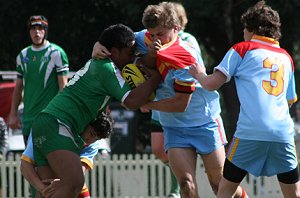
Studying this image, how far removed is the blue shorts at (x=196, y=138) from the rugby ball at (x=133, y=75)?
2.55 feet

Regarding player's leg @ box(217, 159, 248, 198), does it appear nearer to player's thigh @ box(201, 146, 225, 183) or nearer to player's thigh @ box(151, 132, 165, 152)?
player's thigh @ box(201, 146, 225, 183)

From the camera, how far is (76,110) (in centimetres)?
603

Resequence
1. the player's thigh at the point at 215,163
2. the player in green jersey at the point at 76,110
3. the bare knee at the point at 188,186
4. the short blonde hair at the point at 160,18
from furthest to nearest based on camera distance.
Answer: the player's thigh at the point at 215,163, the bare knee at the point at 188,186, the short blonde hair at the point at 160,18, the player in green jersey at the point at 76,110

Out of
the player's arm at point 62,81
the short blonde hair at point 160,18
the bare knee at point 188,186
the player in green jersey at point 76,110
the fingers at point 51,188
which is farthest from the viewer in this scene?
the player's arm at point 62,81

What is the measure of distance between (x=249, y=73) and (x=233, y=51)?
0.20 metres

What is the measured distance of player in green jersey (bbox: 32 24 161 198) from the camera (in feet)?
19.5

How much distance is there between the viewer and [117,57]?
6055 millimetres

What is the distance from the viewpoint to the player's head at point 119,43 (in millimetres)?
5996

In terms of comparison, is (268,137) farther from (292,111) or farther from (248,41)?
(292,111)

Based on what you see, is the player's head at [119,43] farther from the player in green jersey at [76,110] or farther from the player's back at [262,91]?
the player's back at [262,91]

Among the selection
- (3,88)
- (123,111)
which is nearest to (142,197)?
(123,111)

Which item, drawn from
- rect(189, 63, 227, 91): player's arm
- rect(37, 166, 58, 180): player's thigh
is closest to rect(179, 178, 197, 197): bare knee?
rect(189, 63, 227, 91): player's arm

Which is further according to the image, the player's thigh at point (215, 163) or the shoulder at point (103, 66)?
the player's thigh at point (215, 163)

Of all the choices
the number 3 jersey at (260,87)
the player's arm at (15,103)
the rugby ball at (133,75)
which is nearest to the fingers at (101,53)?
the rugby ball at (133,75)
